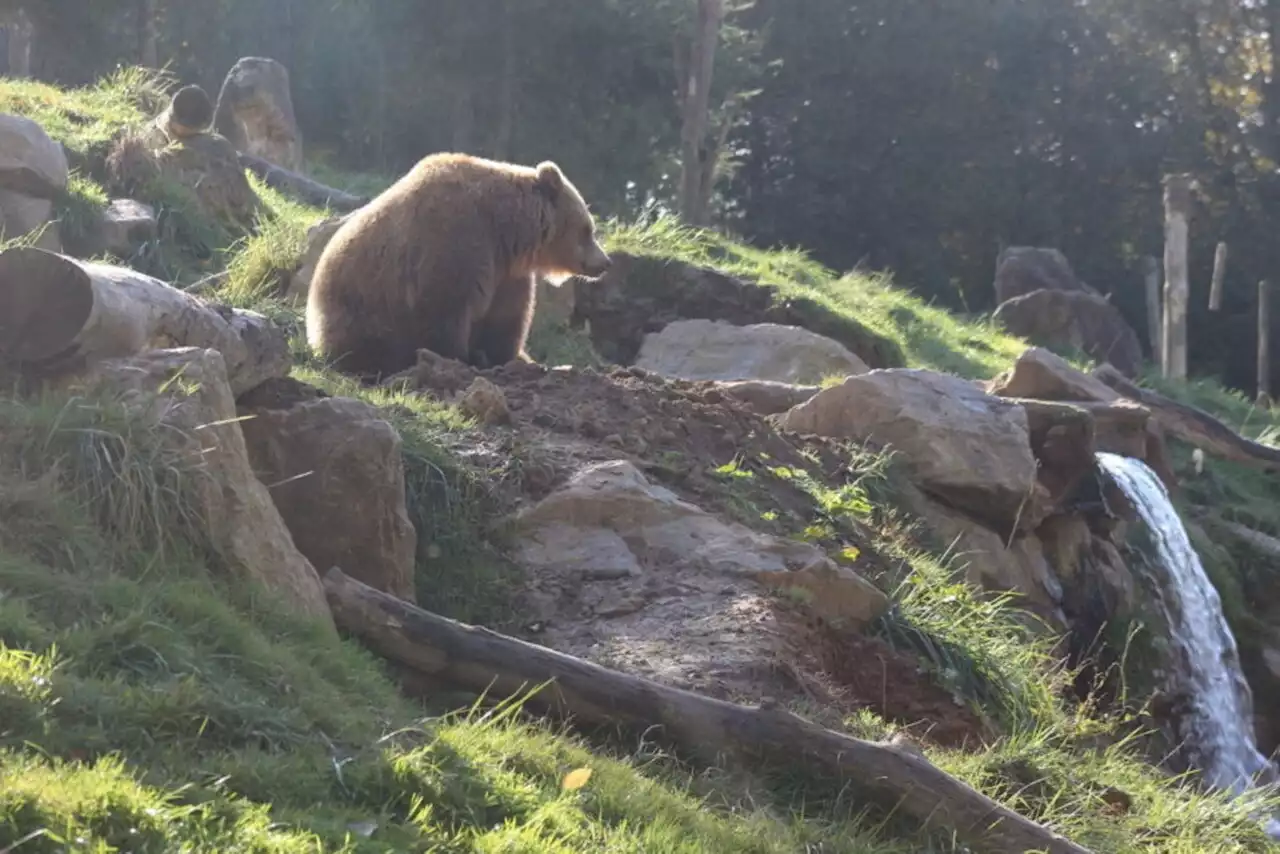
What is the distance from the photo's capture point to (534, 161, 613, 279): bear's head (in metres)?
9.23

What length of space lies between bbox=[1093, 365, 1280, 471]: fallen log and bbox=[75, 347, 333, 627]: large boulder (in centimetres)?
991

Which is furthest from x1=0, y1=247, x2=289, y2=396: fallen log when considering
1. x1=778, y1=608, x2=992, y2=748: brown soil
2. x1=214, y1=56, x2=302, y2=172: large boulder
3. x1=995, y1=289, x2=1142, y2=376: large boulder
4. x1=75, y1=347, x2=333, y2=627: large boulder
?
x1=995, y1=289, x2=1142, y2=376: large boulder

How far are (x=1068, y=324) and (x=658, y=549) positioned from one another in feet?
43.6

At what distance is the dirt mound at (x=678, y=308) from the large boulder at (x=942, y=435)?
11.7 feet

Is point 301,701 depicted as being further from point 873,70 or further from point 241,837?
point 873,70

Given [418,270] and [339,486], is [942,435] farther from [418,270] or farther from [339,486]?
[339,486]

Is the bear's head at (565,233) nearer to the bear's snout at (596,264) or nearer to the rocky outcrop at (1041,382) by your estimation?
the bear's snout at (596,264)

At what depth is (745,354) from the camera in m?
12.1

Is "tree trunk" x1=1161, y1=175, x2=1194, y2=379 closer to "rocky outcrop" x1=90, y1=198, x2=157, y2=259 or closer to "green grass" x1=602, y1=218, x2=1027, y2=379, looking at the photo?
"green grass" x1=602, y1=218, x2=1027, y2=379

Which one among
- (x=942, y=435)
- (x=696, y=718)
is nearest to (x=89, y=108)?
(x=942, y=435)

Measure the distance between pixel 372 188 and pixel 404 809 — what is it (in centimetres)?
1384

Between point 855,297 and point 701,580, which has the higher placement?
point 701,580

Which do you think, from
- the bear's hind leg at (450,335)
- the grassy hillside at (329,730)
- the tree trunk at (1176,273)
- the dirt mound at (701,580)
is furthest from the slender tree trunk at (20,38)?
the grassy hillside at (329,730)

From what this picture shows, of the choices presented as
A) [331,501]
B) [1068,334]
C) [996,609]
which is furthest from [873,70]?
[331,501]
